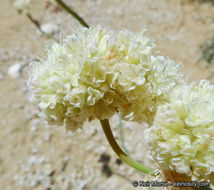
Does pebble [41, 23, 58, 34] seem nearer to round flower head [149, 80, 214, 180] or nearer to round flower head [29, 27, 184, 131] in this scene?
round flower head [29, 27, 184, 131]

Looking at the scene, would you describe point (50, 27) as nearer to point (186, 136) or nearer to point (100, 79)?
point (100, 79)

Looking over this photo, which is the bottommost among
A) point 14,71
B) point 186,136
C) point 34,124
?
point 186,136

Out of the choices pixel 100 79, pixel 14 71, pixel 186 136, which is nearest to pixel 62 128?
pixel 14 71

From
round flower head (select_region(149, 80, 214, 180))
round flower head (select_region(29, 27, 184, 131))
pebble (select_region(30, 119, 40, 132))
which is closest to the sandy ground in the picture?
pebble (select_region(30, 119, 40, 132))

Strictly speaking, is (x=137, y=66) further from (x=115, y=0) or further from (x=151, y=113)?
(x=115, y=0)

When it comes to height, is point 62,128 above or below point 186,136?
above
